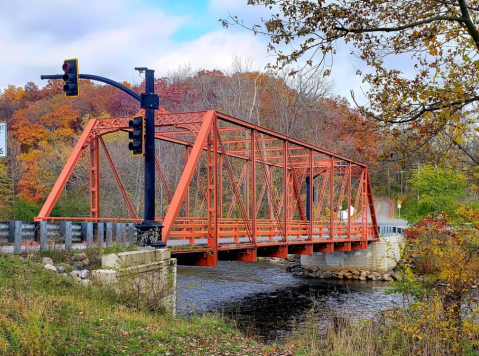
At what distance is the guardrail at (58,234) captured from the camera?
11195 millimetres

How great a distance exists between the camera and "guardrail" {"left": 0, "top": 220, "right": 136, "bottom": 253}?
1120 centimetres

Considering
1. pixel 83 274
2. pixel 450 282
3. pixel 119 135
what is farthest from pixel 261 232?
pixel 119 135

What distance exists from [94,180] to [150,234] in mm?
6713

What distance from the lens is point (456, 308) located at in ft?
40.8

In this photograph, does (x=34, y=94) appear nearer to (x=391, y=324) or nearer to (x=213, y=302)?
(x=213, y=302)

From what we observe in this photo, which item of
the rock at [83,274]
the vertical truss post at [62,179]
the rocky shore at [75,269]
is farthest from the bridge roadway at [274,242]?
the rock at [83,274]

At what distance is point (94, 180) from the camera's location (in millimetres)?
18516

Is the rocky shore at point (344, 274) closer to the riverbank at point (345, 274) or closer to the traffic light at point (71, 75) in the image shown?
the riverbank at point (345, 274)

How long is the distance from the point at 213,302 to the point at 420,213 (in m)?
31.0

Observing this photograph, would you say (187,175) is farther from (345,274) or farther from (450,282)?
(345,274)

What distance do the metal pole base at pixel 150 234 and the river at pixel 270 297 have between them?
2.30 metres

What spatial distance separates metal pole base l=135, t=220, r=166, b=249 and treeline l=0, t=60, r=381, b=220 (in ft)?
76.4

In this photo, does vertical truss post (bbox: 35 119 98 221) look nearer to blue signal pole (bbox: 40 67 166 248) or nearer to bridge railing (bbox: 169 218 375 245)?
bridge railing (bbox: 169 218 375 245)

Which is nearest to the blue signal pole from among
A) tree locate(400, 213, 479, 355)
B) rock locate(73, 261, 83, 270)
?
rock locate(73, 261, 83, 270)
